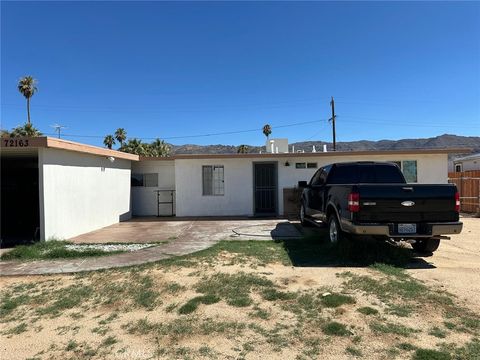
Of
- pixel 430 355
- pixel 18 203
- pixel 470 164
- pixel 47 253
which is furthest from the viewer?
pixel 470 164

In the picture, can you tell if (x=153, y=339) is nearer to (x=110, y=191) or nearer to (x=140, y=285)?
(x=140, y=285)

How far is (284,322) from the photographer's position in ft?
13.8

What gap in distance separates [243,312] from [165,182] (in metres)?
12.1

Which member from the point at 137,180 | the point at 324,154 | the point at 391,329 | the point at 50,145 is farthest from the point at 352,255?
the point at 137,180

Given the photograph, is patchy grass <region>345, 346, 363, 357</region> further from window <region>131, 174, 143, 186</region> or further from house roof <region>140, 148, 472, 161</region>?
window <region>131, 174, 143, 186</region>

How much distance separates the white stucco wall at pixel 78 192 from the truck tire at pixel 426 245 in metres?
8.62

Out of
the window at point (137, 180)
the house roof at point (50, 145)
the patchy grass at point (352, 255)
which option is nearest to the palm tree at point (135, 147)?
the window at point (137, 180)

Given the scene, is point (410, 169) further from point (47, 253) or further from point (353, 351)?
point (47, 253)

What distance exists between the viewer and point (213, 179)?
Result: 15.3m

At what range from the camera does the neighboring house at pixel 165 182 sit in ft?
36.7

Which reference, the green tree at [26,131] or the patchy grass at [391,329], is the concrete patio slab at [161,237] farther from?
the green tree at [26,131]

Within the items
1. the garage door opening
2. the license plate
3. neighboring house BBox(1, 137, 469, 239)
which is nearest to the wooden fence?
neighboring house BBox(1, 137, 469, 239)

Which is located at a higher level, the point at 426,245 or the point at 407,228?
the point at 407,228

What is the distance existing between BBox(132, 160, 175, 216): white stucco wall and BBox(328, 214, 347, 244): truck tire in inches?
368
